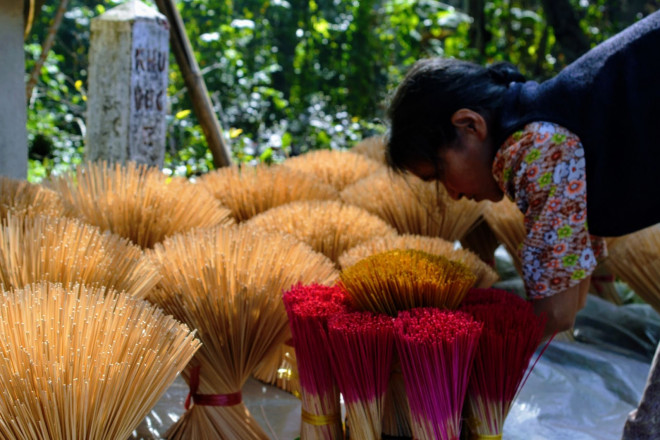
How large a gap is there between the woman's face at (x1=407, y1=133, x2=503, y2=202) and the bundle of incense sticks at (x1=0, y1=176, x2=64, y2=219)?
0.71 metres

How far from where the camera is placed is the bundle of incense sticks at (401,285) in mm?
957

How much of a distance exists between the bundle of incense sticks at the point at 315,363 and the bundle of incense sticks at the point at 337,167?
1.29m

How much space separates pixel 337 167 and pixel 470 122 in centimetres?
103

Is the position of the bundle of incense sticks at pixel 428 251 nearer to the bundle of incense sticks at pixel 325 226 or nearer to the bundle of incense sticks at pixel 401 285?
the bundle of incense sticks at pixel 325 226

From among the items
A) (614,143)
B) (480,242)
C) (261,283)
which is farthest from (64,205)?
(480,242)

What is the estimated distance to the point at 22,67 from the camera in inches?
62.8

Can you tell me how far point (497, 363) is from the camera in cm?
89

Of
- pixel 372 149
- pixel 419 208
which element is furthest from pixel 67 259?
pixel 372 149

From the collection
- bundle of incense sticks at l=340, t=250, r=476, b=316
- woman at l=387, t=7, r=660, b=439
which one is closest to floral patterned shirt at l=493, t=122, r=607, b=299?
woman at l=387, t=7, r=660, b=439

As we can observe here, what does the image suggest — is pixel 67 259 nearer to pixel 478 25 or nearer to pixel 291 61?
pixel 291 61

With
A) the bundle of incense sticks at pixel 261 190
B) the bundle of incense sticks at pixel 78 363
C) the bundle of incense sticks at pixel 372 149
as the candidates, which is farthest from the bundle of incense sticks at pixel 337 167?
the bundle of incense sticks at pixel 78 363

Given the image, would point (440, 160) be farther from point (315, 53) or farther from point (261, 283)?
point (315, 53)

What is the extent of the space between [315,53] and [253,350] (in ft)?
13.0

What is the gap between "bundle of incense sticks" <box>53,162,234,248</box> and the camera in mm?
1340
